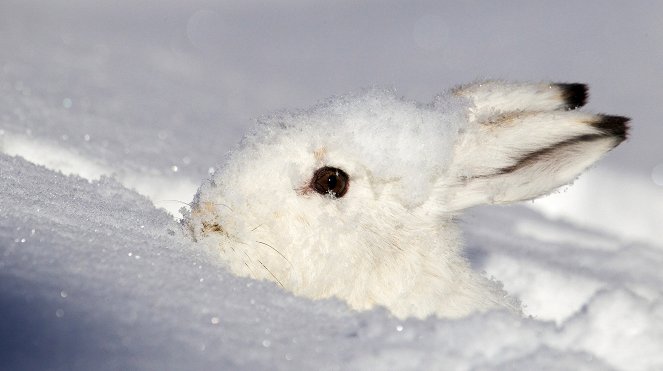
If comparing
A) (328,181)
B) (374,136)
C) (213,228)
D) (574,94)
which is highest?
(574,94)

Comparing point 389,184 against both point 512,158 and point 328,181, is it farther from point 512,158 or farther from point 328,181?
point 512,158

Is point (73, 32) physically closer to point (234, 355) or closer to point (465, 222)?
point (465, 222)

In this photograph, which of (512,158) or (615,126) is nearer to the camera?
(615,126)

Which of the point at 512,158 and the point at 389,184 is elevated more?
the point at 512,158

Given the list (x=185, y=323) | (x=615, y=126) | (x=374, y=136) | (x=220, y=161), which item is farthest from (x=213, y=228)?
(x=615, y=126)

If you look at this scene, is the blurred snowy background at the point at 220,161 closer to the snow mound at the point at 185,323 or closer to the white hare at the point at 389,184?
the snow mound at the point at 185,323

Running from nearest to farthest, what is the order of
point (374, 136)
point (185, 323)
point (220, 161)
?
1. point (185, 323)
2. point (374, 136)
3. point (220, 161)
